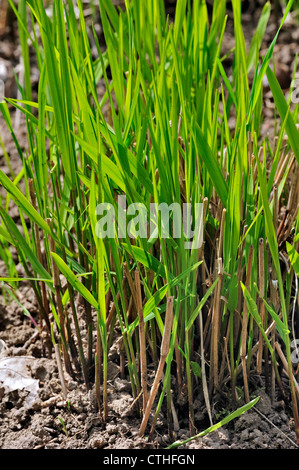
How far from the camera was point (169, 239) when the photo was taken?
0.73 meters

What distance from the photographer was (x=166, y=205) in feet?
2.37

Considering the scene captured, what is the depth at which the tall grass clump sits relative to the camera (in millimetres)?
696

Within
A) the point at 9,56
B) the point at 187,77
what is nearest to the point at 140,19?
the point at 187,77

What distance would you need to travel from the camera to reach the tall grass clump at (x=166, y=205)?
2.28 feet

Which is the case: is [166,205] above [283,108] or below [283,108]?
below

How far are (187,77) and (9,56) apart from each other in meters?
1.14

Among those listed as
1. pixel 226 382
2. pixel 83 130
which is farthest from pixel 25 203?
pixel 226 382

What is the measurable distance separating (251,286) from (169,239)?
14 cm

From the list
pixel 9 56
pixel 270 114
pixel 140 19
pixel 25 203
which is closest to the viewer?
pixel 25 203

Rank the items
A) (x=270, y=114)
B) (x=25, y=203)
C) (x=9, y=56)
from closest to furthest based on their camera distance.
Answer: (x=25, y=203)
(x=270, y=114)
(x=9, y=56)
